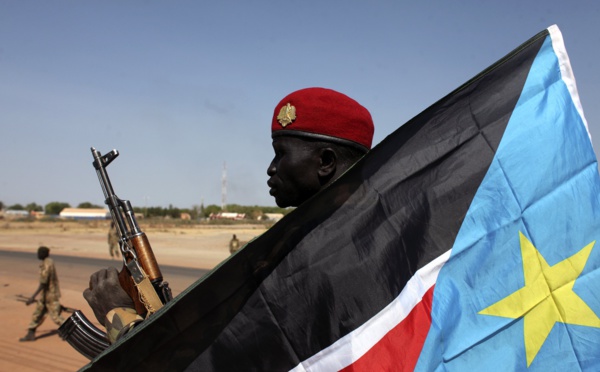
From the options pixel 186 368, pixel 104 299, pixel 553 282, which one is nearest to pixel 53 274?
pixel 104 299

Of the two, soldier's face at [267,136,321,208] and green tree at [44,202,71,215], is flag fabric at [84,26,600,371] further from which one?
green tree at [44,202,71,215]

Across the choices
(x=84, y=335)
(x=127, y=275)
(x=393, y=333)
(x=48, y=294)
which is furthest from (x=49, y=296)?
(x=393, y=333)

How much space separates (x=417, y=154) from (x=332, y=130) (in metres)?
0.34

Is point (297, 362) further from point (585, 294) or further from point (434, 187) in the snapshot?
point (585, 294)

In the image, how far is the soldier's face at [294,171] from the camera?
71.2 inches

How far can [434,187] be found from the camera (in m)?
1.54

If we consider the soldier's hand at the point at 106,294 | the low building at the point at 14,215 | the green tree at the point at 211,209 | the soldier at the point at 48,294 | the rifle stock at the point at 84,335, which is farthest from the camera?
the green tree at the point at 211,209

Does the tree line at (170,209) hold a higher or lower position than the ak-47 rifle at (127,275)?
higher

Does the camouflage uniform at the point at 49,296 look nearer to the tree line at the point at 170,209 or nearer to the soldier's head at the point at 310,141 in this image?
the soldier's head at the point at 310,141

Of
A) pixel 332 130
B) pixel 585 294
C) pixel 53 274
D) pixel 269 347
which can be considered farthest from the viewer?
pixel 53 274

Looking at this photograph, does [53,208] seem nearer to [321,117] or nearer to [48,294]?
[48,294]

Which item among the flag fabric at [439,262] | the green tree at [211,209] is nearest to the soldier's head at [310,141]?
the flag fabric at [439,262]

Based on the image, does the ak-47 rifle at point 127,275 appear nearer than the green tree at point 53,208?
Yes

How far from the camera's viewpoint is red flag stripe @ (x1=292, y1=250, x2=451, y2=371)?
57.8 inches
